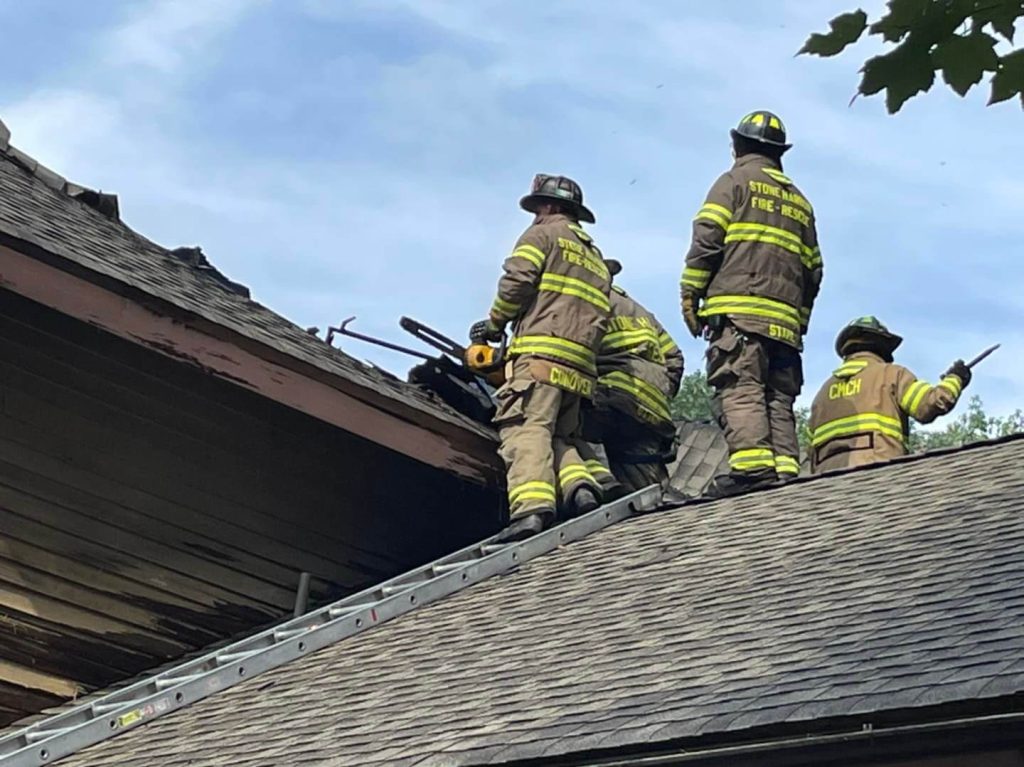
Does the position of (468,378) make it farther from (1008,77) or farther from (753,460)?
(1008,77)

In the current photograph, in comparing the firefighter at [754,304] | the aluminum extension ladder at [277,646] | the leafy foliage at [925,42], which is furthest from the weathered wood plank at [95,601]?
the leafy foliage at [925,42]

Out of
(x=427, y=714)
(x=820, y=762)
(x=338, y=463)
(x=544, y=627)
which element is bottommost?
(x=820, y=762)

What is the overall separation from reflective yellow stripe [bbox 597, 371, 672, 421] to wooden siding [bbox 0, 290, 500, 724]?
3.86 feet

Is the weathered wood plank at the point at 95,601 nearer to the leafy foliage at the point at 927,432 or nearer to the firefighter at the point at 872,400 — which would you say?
the firefighter at the point at 872,400

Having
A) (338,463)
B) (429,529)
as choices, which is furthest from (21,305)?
(429,529)

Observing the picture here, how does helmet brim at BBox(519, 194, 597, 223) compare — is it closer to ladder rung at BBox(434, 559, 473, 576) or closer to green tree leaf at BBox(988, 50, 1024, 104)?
ladder rung at BBox(434, 559, 473, 576)

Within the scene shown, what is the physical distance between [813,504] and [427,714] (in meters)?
2.36

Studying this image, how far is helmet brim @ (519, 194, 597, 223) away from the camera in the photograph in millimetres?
8797

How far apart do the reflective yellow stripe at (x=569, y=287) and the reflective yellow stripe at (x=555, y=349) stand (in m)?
0.25

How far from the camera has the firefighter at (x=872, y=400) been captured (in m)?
8.61

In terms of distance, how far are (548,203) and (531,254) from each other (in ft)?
1.70

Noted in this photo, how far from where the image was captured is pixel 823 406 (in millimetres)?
8945

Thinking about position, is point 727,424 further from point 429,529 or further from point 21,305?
point 21,305

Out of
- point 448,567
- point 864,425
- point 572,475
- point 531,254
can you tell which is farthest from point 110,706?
point 864,425
